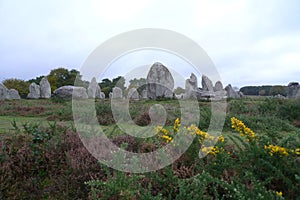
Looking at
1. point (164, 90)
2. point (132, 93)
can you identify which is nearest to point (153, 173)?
point (164, 90)

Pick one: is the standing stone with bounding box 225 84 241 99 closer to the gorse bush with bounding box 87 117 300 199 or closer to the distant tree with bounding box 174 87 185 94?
the distant tree with bounding box 174 87 185 94

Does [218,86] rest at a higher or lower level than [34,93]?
higher

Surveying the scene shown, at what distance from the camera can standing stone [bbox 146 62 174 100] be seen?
768 inches

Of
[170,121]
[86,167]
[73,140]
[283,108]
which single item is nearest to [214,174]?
[86,167]

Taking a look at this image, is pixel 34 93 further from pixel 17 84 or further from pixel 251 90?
pixel 251 90

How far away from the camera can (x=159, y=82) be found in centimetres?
1975

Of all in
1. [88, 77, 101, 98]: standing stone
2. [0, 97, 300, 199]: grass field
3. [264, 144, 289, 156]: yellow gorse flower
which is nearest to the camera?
[0, 97, 300, 199]: grass field

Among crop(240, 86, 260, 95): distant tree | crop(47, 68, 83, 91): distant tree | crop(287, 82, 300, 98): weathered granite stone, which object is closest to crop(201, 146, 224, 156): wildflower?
crop(287, 82, 300, 98): weathered granite stone

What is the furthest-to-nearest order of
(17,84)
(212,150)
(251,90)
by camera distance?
(251,90)
(17,84)
(212,150)

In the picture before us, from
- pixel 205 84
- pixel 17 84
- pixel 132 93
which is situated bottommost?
pixel 132 93

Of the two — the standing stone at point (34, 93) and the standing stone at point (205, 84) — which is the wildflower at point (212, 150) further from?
the standing stone at point (34, 93)

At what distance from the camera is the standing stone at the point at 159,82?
1952 cm

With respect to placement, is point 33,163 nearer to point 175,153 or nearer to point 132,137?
point 132,137

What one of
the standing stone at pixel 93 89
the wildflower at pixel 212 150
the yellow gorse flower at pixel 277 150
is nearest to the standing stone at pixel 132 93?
the standing stone at pixel 93 89
